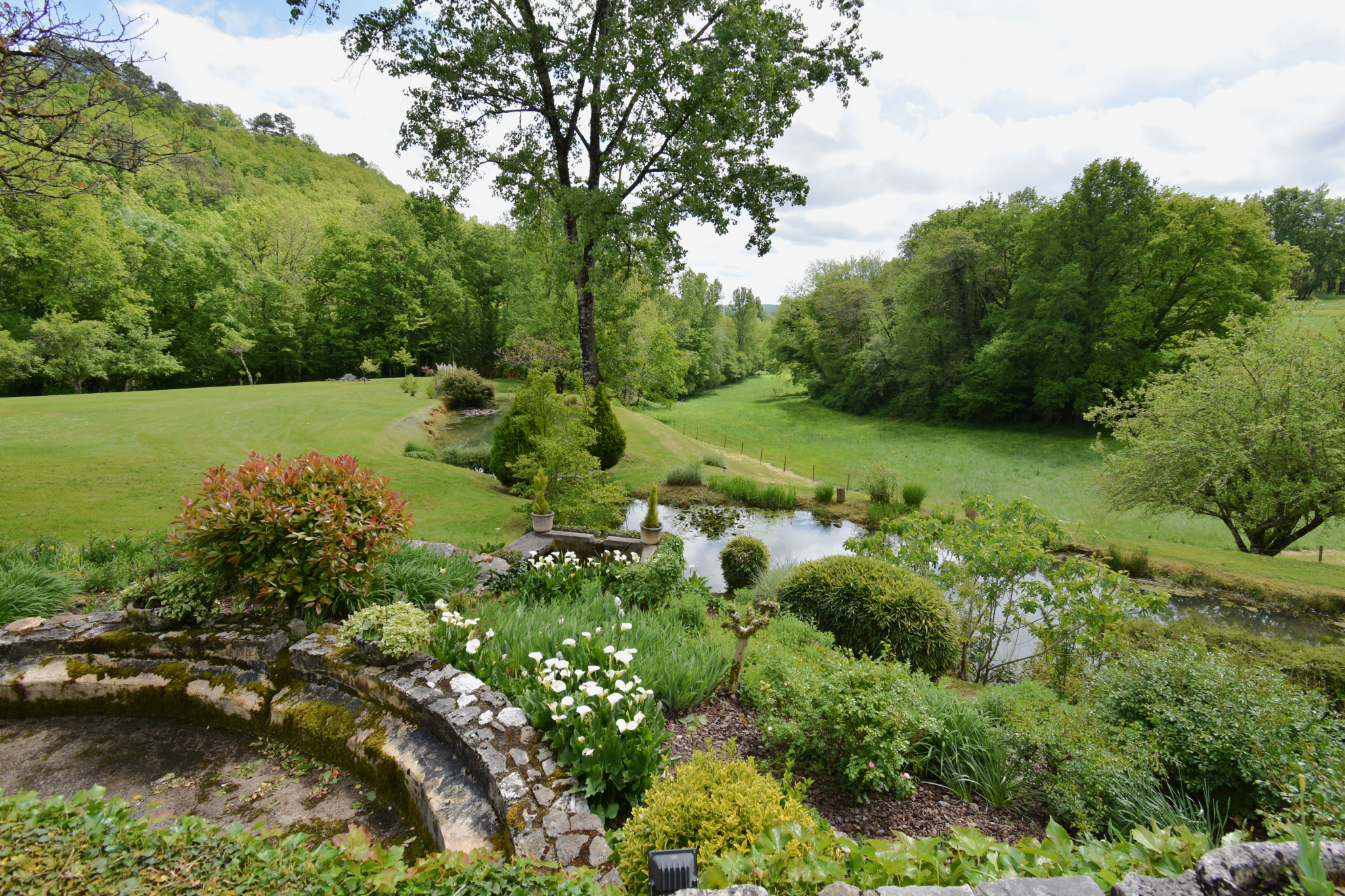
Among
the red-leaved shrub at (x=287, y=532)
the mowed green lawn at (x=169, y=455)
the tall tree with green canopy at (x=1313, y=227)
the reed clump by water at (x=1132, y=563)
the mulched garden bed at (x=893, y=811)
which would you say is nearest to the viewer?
the mulched garden bed at (x=893, y=811)

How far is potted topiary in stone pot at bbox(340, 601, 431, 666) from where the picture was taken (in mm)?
4285

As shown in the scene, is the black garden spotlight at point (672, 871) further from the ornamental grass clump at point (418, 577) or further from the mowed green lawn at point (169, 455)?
the mowed green lawn at point (169, 455)

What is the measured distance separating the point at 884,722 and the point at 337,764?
4.03 meters

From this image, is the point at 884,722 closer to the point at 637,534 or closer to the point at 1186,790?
the point at 1186,790

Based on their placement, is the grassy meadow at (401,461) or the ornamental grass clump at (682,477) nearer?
the grassy meadow at (401,461)

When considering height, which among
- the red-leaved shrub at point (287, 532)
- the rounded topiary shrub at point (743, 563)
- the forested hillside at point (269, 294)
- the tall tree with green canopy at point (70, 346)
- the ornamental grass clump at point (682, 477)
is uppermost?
the forested hillside at point (269, 294)

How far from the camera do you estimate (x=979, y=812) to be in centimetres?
347

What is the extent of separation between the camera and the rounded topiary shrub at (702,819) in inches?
94.1

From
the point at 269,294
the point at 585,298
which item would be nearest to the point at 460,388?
the point at 269,294

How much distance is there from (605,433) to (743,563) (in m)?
6.36

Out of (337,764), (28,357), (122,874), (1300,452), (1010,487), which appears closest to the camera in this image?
(122,874)

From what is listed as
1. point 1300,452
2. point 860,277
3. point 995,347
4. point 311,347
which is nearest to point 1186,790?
point 1300,452

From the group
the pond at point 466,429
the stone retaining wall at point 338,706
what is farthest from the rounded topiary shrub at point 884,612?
the pond at point 466,429

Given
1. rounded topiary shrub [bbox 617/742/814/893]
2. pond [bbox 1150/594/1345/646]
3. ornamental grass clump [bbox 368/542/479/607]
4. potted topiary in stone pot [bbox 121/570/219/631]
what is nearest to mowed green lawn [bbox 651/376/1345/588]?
pond [bbox 1150/594/1345/646]
